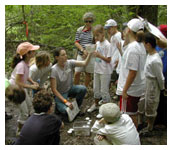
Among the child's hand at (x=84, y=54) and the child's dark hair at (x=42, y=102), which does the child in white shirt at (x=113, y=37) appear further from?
the child's dark hair at (x=42, y=102)

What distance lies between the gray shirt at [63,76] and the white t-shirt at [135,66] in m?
1.33

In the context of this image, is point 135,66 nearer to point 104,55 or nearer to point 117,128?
point 117,128

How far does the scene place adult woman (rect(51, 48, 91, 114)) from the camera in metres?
3.37

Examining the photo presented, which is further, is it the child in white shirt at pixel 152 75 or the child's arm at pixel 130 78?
the child in white shirt at pixel 152 75

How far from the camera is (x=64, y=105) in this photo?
11.3ft

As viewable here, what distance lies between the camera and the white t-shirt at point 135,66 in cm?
230

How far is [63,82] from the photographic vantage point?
3.56 meters

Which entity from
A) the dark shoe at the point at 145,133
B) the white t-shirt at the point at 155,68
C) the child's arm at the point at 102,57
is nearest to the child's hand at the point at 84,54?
the child's arm at the point at 102,57

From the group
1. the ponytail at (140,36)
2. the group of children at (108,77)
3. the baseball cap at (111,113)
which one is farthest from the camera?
the ponytail at (140,36)

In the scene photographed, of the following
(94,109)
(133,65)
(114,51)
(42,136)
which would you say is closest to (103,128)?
(42,136)

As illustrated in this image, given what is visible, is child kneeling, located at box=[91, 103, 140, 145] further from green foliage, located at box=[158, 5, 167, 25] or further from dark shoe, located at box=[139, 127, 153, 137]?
green foliage, located at box=[158, 5, 167, 25]

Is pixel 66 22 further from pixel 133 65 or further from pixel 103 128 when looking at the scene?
pixel 103 128

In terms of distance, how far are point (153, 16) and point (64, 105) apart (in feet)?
9.61

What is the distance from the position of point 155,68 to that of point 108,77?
1151mm
